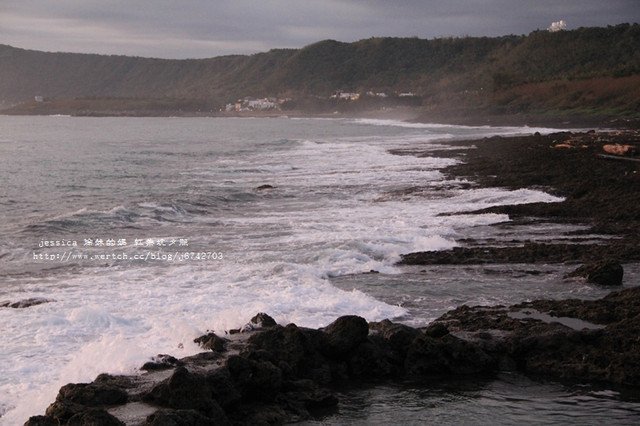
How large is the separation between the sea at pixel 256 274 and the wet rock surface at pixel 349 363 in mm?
364

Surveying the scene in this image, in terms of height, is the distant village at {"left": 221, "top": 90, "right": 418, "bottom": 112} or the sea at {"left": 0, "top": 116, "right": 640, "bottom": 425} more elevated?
the distant village at {"left": 221, "top": 90, "right": 418, "bottom": 112}

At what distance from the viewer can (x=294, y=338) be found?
9.21m

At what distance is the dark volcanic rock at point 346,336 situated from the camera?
31.0 ft

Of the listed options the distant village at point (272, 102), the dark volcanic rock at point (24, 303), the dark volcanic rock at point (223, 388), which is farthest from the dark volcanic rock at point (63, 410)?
the distant village at point (272, 102)

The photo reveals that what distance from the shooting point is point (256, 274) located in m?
14.5

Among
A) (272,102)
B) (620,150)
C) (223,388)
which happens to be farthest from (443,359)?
(272,102)

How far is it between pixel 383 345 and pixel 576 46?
130505 millimetres

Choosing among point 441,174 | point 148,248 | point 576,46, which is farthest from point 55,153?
point 576,46

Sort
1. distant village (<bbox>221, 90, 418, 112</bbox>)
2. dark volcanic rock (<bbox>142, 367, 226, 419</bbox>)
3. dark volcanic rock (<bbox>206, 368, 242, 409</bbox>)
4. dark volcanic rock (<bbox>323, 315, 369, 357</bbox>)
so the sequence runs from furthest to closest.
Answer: distant village (<bbox>221, 90, 418, 112</bbox>)
dark volcanic rock (<bbox>323, 315, 369, 357</bbox>)
dark volcanic rock (<bbox>206, 368, 242, 409</bbox>)
dark volcanic rock (<bbox>142, 367, 226, 419</bbox>)

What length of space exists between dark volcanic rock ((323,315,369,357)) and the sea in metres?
0.59

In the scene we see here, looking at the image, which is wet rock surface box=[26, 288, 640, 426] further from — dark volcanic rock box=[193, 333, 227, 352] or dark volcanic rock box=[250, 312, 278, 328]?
dark volcanic rock box=[250, 312, 278, 328]

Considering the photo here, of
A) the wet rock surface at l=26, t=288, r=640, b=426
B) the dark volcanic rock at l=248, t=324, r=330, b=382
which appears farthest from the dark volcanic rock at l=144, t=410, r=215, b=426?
the dark volcanic rock at l=248, t=324, r=330, b=382

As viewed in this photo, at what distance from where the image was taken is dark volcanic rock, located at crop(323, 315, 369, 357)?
9.45 metres

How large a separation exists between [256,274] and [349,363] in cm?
531
